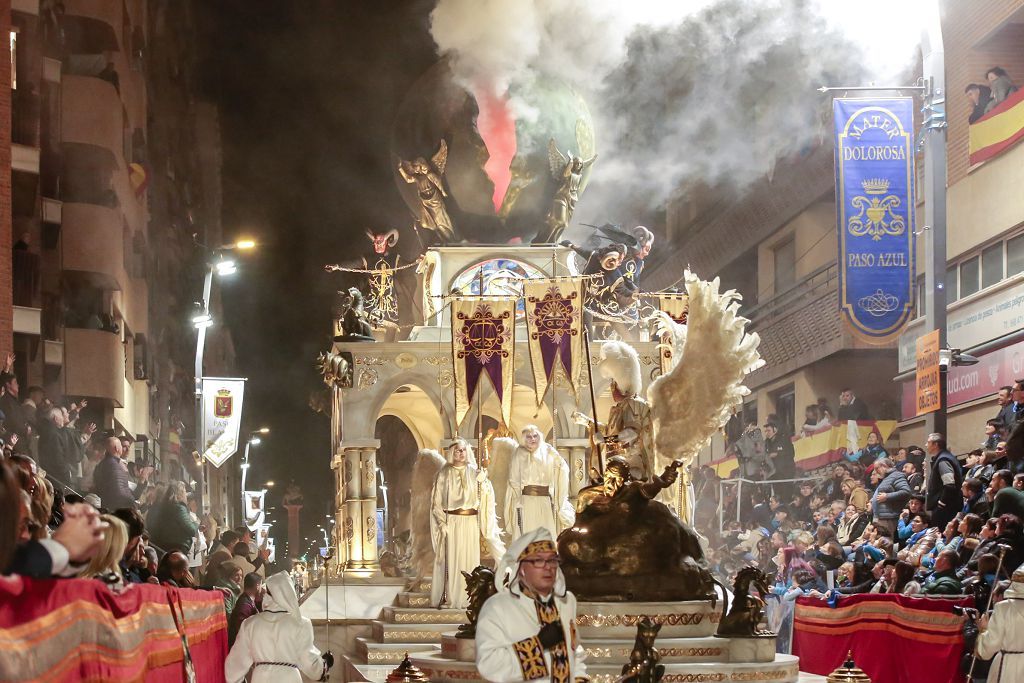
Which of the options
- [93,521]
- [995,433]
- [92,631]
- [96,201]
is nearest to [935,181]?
[995,433]

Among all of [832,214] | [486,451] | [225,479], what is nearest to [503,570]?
[486,451]

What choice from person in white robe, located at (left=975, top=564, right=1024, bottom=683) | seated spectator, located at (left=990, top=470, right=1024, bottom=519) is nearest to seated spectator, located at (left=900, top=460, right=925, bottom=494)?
seated spectator, located at (left=990, top=470, right=1024, bottom=519)

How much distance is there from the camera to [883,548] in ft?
72.2

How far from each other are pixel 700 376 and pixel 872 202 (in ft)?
20.4

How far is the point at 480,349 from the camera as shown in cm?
2888

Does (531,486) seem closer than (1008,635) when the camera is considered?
No

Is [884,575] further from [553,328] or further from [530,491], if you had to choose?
[553,328]

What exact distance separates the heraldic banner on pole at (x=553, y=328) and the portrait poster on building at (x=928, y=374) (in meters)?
6.66

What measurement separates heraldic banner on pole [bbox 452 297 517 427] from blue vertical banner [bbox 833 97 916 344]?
19.9ft

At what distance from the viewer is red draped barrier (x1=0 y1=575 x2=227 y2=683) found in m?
8.22

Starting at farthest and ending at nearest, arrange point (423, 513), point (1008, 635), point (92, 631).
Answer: point (423, 513)
point (1008, 635)
point (92, 631)

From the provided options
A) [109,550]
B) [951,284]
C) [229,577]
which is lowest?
[229,577]

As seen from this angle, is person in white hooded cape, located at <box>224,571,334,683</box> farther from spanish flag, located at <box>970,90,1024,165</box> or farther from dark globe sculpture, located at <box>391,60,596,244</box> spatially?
dark globe sculpture, located at <box>391,60,596,244</box>

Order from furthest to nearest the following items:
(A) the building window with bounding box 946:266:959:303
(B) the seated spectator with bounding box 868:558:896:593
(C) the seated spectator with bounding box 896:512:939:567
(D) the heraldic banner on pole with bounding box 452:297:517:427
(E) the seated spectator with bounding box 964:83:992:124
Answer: (A) the building window with bounding box 946:266:959:303, (D) the heraldic banner on pole with bounding box 452:297:517:427, (E) the seated spectator with bounding box 964:83:992:124, (C) the seated spectator with bounding box 896:512:939:567, (B) the seated spectator with bounding box 868:558:896:593
